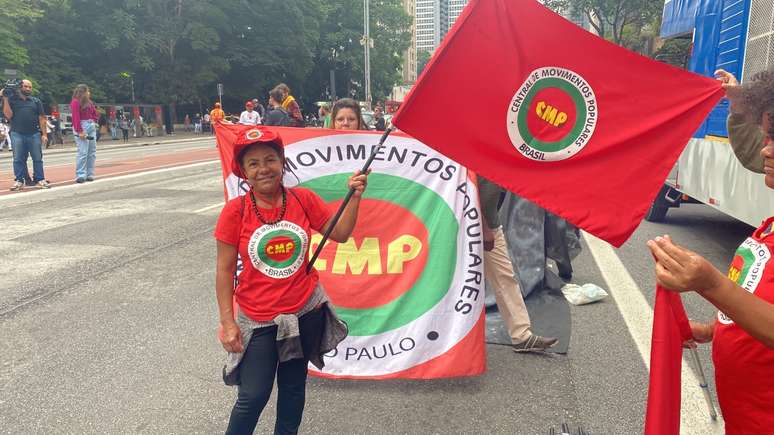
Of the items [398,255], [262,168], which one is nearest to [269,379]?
[262,168]

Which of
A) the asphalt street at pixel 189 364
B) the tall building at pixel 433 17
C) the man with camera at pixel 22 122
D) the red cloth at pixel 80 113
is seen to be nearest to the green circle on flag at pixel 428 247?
the asphalt street at pixel 189 364

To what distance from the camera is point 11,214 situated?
919 cm

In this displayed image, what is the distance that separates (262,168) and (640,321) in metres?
3.44

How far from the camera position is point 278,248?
2.44m

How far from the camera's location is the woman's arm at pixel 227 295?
239 centimetres

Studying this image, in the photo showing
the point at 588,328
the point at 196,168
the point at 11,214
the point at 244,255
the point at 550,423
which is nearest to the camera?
the point at 244,255

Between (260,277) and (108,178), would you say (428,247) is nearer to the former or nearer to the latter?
(260,277)

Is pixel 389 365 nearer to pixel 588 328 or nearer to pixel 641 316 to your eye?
pixel 588 328

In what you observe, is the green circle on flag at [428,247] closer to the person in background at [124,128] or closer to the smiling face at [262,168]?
the smiling face at [262,168]

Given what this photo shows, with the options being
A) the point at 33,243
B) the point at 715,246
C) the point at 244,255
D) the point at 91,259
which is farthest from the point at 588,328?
the point at 33,243

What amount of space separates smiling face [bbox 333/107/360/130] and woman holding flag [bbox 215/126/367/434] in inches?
80.0

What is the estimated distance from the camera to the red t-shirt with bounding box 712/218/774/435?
1587 millimetres

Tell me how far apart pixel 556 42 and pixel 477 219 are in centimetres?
134

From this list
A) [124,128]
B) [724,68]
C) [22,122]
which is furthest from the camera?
[124,128]
